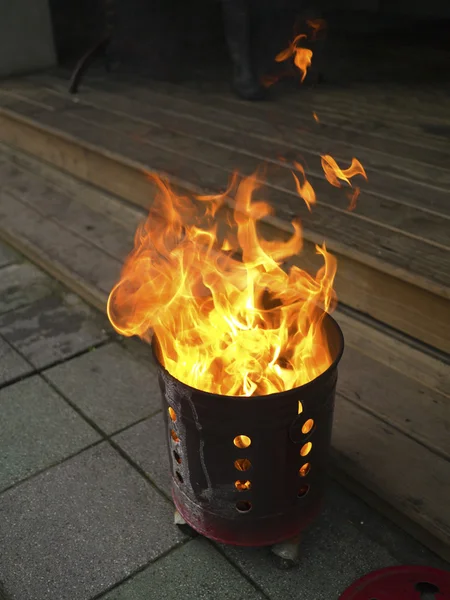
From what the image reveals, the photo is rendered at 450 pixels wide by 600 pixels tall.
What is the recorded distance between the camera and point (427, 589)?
1550mm

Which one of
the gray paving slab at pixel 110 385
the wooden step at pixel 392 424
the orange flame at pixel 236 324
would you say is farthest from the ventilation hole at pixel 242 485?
the gray paving slab at pixel 110 385

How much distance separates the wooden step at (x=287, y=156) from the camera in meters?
2.09

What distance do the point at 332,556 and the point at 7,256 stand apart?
8.25 feet

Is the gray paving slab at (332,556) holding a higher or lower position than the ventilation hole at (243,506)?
lower

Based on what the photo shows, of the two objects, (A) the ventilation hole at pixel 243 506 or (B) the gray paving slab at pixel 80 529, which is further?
(B) the gray paving slab at pixel 80 529

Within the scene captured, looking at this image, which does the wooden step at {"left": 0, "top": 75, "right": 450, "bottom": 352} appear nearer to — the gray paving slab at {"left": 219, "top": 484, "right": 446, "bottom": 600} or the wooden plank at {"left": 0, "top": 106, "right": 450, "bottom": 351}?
the wooden plank at {"left": 0, "top": 106, "right": 450, "bottom": 351}

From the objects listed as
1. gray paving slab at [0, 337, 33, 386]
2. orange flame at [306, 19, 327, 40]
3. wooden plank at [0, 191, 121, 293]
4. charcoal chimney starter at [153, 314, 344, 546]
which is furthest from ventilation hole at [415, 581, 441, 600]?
orange flame at [306, 19, 327, 40]

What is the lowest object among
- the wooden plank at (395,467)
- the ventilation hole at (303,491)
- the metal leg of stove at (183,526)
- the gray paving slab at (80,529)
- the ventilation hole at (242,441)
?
the gray paving slab at (80,529)

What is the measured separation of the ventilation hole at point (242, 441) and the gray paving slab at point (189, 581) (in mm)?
441

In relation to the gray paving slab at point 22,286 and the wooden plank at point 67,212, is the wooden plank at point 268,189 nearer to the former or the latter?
the wooden plank at point 67,212

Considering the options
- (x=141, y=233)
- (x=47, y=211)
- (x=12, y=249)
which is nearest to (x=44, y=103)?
(x=47, y=211)

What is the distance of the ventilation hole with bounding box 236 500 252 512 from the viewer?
5.16ft

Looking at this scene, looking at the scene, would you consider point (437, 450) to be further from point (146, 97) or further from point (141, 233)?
point (146, 97)

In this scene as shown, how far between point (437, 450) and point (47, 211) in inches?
106
